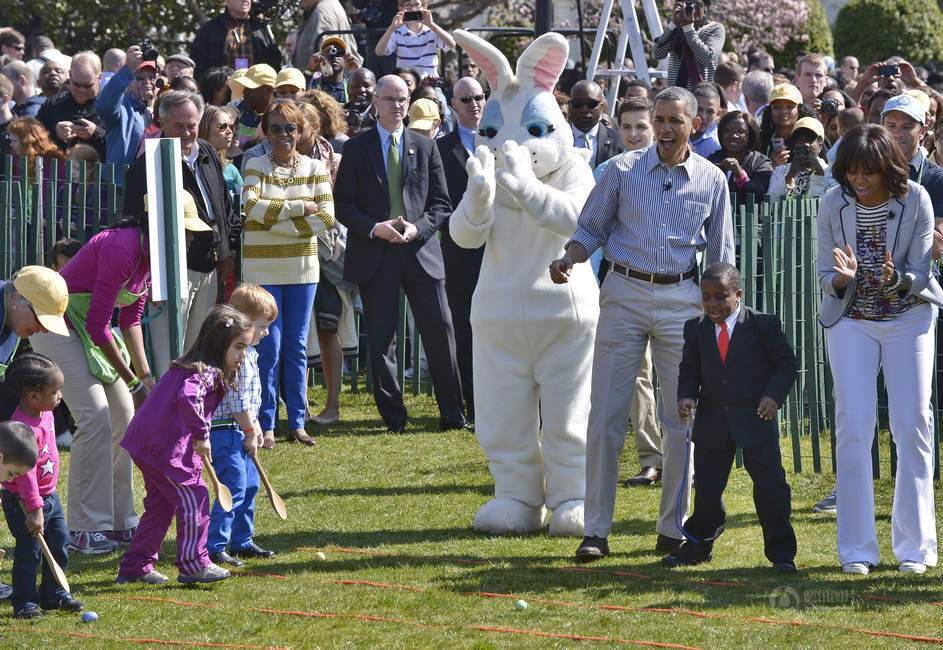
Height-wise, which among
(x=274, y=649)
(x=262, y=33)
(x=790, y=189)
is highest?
(x=262, y=33)

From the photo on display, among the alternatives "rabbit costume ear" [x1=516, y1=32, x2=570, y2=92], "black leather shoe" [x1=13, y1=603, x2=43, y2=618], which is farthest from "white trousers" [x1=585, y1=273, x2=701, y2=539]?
"black leather shoe" [x1=13, y1=603, x2=43, y2=618]

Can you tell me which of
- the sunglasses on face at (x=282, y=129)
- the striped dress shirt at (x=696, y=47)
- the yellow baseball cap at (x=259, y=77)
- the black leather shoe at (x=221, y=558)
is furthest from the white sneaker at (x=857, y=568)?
the striped dress shirt at (x=696, y=47)

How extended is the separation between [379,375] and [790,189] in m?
3.06

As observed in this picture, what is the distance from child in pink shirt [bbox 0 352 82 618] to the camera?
679 cm

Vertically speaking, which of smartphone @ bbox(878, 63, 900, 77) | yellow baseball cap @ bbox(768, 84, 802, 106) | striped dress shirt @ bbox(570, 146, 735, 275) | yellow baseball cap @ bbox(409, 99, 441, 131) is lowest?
striped dress shirt @ bbox(570, 146, 735, 275)

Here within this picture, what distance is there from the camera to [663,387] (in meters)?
8.04

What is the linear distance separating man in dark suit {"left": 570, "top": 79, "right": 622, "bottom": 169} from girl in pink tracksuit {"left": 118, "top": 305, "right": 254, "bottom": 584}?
4.08 m

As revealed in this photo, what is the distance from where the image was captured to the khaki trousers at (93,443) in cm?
805

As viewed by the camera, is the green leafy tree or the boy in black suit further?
the green leafy tree

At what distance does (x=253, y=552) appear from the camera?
8.05 m

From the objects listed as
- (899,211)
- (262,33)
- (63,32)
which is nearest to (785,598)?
(899,211)

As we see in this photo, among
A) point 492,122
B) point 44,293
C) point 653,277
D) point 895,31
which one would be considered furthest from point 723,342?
point 895,31

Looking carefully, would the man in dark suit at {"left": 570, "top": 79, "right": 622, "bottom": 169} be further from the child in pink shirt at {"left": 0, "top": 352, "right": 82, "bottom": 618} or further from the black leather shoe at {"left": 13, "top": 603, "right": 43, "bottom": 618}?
the black leather shoe at {"left": 13, "top": 603, "right": 43, "bottom": 618}

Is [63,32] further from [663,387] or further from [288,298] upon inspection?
[663,387]
